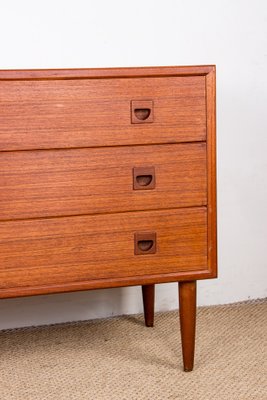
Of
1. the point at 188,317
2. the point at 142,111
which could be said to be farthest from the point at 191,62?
the point at 188,317

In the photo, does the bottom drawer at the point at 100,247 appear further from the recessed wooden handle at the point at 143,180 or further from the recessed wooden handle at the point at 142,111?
the recessed wooden handle at the point at 142,111

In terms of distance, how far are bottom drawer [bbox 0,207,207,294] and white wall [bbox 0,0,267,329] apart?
606 millimetres

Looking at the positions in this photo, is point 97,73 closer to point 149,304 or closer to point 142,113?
point 142,113

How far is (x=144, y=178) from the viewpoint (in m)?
1.84

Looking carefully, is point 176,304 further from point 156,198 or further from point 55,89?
point 55,89

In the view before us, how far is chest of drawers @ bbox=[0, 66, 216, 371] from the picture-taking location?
1.74m

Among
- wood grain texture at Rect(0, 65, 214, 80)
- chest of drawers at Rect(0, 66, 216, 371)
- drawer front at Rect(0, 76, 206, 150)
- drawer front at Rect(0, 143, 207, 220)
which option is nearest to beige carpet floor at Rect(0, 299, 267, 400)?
chest of drawers at Rect(0, 66, 216, 371)

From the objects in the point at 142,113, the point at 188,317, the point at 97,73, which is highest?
the point at 97,73

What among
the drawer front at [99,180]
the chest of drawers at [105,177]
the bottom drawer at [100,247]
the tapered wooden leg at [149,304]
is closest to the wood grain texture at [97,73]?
the chest of drawers at [105,177]

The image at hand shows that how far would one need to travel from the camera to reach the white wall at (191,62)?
2.26 m

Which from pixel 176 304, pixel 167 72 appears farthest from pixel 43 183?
pixel 176 304

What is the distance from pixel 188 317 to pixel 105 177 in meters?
0.47

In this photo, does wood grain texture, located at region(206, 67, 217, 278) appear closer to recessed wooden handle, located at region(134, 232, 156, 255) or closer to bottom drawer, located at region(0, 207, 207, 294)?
bottom drawer, located at region(0, 207, 207, 294)

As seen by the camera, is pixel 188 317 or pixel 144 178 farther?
pixel 188 317
